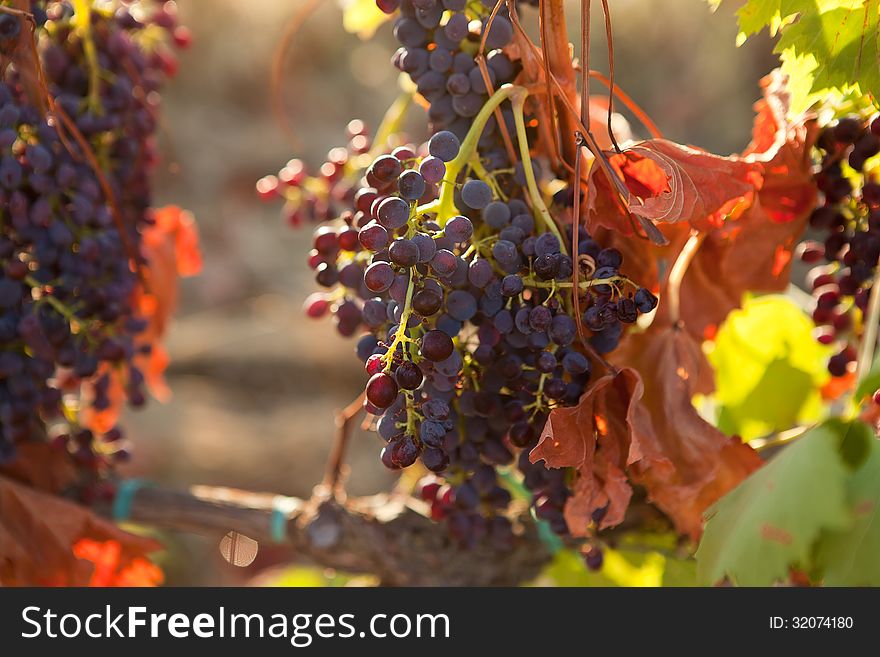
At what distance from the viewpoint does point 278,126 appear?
3621 mm

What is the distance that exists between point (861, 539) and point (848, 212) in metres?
0.24

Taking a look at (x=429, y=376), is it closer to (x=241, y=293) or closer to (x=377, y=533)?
(x=377, y=533)

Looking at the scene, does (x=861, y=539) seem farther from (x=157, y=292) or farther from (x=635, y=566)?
(x=157, y=292)

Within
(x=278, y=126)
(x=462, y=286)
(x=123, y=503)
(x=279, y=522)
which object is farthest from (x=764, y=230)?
(x=278, y=126)

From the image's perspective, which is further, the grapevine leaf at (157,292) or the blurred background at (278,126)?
the blurred background at (278,126)

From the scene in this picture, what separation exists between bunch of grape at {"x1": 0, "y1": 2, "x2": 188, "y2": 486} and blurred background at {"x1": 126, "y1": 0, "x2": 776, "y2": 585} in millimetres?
1877

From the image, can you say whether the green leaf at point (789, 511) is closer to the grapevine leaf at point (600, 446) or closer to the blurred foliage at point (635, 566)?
the grapevine leaf at point (600, 446)

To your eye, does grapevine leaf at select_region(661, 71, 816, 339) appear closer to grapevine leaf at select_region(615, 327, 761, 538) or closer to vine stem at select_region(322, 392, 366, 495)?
grapevine leaf at select_region(615, 327, 761, 538)

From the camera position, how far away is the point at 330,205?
30.6 inches

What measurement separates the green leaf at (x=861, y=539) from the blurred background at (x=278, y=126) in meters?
2.19

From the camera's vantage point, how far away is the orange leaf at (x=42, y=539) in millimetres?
763

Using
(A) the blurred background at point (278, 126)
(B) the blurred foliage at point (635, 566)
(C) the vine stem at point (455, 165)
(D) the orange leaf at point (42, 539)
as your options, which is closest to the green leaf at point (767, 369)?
(B) the blurred foliage at point (635, 566)

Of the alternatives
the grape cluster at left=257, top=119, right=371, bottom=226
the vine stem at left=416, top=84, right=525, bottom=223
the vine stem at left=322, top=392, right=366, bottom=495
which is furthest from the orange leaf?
the vine stem at left=416, top=84, right=525, bottom=223

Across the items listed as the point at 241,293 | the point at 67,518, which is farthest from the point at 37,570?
the point at 241,293
